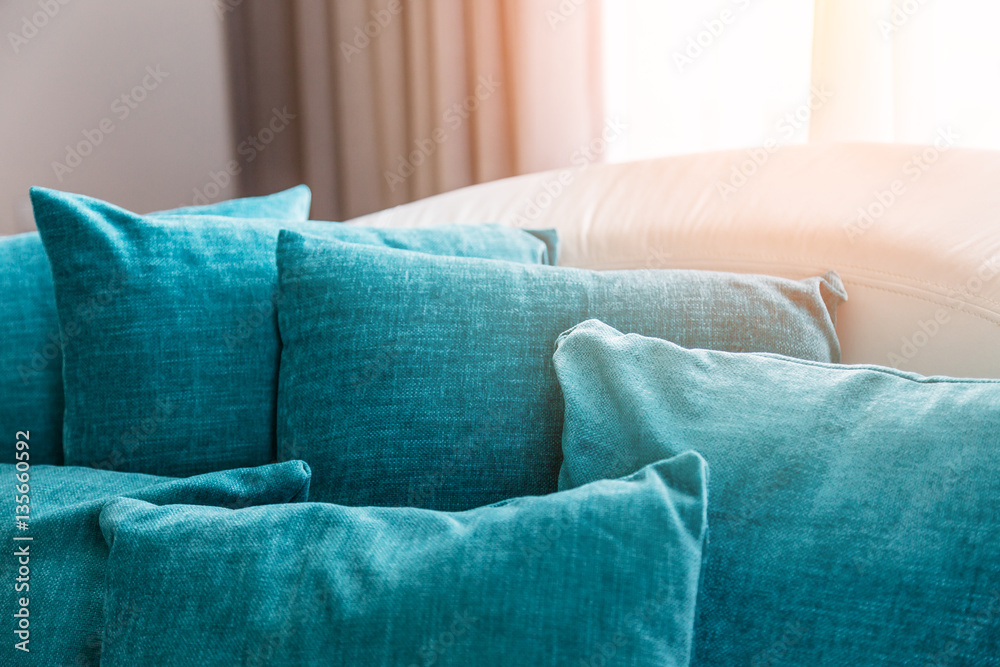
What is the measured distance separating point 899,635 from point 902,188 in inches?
23.2

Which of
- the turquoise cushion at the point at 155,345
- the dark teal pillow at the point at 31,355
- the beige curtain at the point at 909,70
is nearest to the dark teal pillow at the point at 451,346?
the turquoise cushion at the point at 155,345

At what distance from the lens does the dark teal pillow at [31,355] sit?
90 cm

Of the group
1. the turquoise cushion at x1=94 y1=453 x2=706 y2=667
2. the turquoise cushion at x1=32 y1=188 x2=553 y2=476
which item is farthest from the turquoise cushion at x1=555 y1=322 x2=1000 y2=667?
the turquoise cushion at x1=32 y1=188 x2=553 y2=476

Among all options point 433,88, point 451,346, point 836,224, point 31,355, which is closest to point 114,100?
point 433,88

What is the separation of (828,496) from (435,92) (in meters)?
1.61

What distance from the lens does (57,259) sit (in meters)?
0.84

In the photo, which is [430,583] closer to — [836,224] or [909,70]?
[836,224]

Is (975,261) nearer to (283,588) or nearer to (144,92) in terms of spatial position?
(283,588)

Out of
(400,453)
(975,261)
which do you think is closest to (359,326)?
(400,453)

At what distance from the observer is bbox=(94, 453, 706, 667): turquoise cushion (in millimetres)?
499

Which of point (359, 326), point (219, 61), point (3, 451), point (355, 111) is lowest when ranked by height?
point (3, 451)

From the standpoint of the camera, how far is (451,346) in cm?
75

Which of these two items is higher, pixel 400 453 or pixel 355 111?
pixel 355 111

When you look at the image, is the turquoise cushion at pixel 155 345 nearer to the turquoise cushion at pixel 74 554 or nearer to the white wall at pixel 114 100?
the turquoise cushion at pixel 74 554
